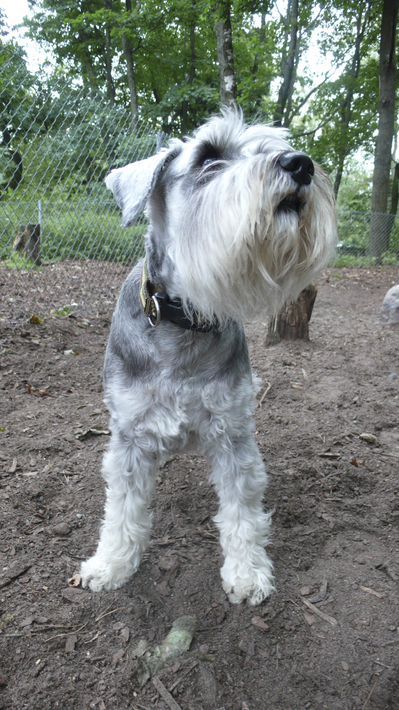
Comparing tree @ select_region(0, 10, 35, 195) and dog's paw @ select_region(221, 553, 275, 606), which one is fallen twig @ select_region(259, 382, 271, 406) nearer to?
dog's paw @ select_region(221, 553, 275, 606)

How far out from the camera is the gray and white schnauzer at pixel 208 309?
190cm

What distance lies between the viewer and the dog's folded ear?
2146 mm

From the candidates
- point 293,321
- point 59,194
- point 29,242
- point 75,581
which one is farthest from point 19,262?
point 75,581

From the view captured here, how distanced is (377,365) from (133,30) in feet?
56.8

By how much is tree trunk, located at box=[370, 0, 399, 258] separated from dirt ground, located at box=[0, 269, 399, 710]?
10.9 metres

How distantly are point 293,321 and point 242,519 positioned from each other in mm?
3593

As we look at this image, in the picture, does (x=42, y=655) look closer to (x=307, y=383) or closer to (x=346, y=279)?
(x=307, y=383)

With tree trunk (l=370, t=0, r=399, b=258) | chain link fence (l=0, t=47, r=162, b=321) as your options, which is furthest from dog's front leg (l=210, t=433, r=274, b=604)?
tree trunk (l=370, t=0, r=399, b=258)

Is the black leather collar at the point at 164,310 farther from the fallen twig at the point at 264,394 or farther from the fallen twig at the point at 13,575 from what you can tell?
the fallen twig at the point at 264,394

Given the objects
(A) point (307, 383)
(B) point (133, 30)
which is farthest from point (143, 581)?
(B) point (133, 30)

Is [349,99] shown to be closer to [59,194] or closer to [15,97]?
[59,194]

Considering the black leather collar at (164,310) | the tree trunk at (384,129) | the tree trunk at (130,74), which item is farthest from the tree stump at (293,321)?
the tree trunk at (130,74)

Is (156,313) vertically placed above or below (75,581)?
above

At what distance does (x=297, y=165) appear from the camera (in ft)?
5.95
